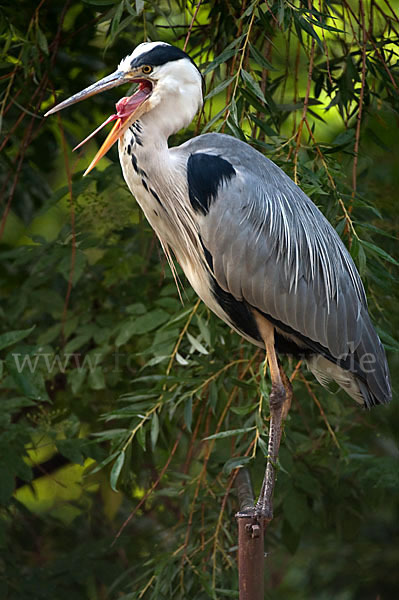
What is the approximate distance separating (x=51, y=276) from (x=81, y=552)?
1058 mm

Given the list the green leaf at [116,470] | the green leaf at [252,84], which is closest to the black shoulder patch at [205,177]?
the green leaf at [252,84]

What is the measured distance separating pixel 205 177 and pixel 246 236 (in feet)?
0.55

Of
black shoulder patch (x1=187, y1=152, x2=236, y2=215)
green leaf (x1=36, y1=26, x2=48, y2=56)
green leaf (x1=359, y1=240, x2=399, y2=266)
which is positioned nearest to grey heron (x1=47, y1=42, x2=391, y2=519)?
black shoulder patch (x1=187, y1=152, x2=236, y2=215)

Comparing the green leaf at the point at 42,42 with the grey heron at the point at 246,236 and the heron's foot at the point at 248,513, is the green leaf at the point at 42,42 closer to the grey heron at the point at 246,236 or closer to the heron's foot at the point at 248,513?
the grey heron at the point at 246,236

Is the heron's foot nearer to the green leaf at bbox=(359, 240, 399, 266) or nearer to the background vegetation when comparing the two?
the background vegetation

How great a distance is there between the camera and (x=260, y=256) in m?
1.91

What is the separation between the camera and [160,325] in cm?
243

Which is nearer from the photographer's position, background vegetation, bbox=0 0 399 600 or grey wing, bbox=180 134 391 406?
grey wing, bbox=180 134 391 406

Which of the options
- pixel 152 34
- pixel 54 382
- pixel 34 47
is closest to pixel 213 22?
pixel 152 34

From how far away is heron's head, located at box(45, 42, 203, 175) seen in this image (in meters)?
1.74

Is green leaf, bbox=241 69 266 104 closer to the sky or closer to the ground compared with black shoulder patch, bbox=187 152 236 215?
closer to the sky

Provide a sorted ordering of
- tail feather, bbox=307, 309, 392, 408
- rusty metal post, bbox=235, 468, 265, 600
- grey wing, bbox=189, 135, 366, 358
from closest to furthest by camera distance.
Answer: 1. rusty metal post, bbox=235, 468, 265, 600
2. grey wing, bbox=189, 135, 366, 358
3. tail feather, bbox=307, 309, 392, 408

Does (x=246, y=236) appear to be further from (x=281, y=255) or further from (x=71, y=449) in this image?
(x=71, y=449)

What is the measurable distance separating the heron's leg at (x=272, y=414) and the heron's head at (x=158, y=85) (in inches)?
20.6
